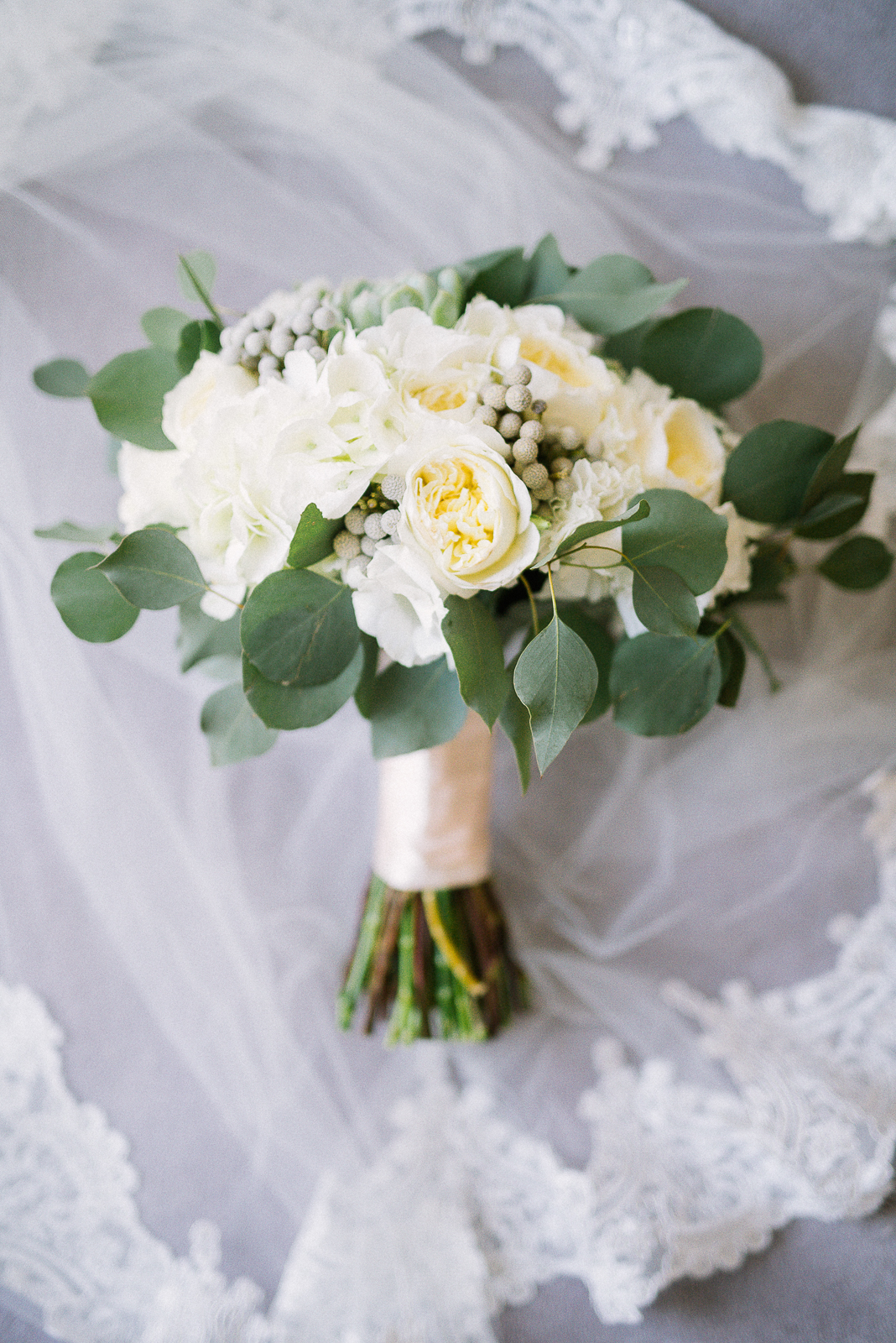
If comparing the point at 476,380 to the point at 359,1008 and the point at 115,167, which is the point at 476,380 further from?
the point at 359,1008

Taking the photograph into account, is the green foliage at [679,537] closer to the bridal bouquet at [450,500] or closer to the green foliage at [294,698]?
the bridal bouquet at [450,500]

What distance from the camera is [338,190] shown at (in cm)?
98

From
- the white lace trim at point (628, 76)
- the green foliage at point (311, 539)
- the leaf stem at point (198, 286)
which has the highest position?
the white lace trim at point (628, 76)

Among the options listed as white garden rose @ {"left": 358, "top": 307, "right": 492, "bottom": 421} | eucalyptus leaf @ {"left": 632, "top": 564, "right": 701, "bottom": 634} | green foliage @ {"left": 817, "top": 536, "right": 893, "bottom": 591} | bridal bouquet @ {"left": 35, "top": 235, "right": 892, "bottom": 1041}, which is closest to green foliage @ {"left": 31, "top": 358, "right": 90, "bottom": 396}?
bridal bouquet @ {"left": 35, "top": 235, "right": 892, "bottom": 1041}

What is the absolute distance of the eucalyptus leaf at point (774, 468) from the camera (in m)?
0.76

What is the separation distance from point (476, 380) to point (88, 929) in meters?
0.82

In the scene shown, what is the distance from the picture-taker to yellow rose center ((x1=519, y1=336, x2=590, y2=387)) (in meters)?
0.66

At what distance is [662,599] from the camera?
2.04 ft

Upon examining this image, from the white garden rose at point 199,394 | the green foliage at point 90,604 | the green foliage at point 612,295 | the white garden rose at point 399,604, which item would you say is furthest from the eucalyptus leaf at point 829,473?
the green foliage at point 90,604

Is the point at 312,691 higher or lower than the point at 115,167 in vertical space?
lower

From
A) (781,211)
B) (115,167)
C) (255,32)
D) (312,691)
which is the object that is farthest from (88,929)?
(781,211)

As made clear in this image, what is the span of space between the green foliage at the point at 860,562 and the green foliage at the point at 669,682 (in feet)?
1.01

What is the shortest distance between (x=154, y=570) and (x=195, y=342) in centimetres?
24

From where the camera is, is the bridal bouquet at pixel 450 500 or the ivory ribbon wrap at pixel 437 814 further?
the ivory ribbon wrap at pixel 437 814
